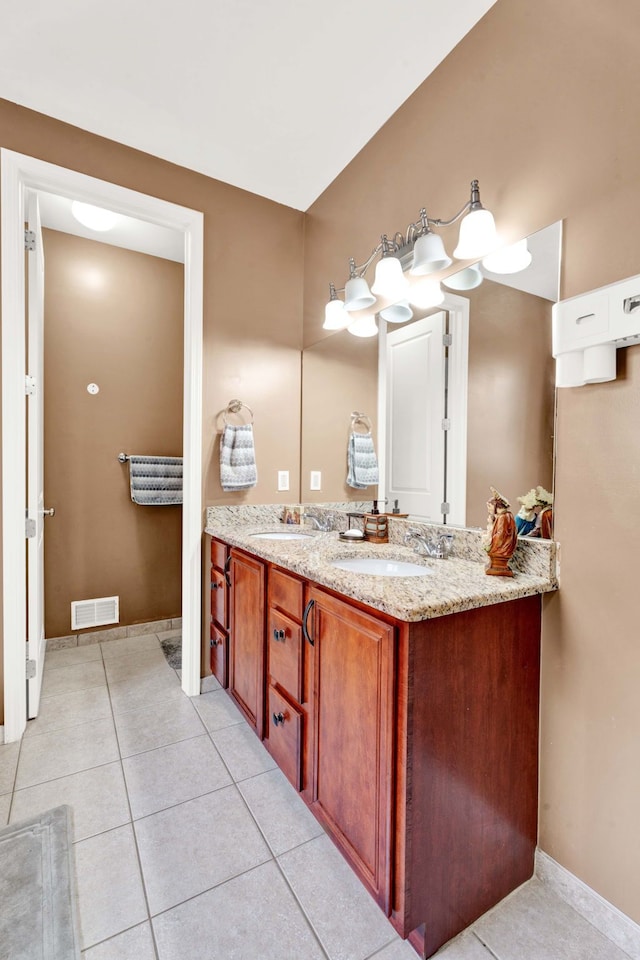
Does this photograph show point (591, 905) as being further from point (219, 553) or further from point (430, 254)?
point (430, 254)

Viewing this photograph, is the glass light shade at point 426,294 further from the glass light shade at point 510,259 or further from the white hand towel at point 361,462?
the white hand towel at point 361,462

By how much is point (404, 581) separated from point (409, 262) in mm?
1286

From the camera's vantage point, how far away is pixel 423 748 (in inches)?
39.1

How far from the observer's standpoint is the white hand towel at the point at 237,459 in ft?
7.44

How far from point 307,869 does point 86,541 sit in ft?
7.57

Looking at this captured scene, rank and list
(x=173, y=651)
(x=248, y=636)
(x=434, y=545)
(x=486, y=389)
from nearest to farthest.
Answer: (x=486, y=389)
(x=434, y=545)
(x=248, y=636)
(x=173, y=651)

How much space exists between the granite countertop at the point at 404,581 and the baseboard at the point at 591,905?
0.79 m

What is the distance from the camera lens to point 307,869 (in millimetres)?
1265

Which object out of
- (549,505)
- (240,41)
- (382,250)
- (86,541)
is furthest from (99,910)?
(240,41)

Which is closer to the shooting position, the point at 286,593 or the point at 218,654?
the point at 286,593

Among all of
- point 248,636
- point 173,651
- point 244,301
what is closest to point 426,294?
point 244,301

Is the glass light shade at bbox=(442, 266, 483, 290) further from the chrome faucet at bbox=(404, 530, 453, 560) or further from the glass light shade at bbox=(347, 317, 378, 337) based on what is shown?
the chrome faucet at bbox=(404, 530, 453, 560)

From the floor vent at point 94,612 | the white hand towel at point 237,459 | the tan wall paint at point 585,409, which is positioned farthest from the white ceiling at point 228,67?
the floor vent at point 94,612

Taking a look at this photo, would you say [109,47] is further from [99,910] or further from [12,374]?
[99,910]
